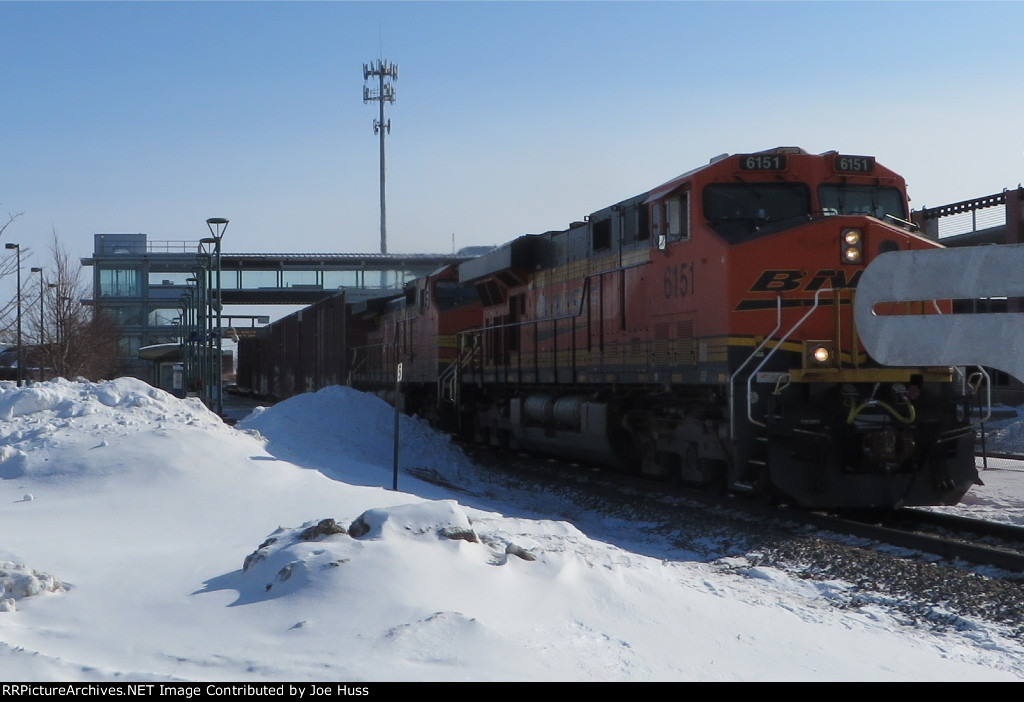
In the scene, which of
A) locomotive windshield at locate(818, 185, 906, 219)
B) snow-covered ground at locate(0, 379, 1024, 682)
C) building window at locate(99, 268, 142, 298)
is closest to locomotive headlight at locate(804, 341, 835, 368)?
locomotive windshield at locate(818, 185, 906, 219)

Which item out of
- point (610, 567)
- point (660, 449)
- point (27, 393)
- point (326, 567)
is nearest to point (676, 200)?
point (660, 449)

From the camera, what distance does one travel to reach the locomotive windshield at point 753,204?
11.8 metres

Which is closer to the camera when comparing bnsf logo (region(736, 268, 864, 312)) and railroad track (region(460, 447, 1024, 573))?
railroad track (region(460, 447, 1024, 573))

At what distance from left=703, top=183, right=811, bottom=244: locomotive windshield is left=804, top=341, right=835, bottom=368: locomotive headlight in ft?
5.26

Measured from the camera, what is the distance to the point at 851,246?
11.3 m

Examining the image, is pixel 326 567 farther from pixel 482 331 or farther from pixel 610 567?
pixel 482 331

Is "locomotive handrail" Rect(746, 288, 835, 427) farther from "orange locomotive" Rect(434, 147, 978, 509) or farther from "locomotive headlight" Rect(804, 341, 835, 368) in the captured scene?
"locomotive headlight" Rect(804, 341, 835, 368)

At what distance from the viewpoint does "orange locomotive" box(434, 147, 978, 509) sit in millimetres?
10648

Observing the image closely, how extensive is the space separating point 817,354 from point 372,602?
6.52 metres

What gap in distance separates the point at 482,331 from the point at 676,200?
833cm

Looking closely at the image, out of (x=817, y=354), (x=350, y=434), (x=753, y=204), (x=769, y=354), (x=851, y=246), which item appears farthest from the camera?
(x=350, y=434)

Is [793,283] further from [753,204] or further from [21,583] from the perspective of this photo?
[21,583]

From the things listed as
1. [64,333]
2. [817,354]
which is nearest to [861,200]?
[817,354]

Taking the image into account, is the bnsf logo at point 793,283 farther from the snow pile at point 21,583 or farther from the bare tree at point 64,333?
the bare tree at point 64,333
